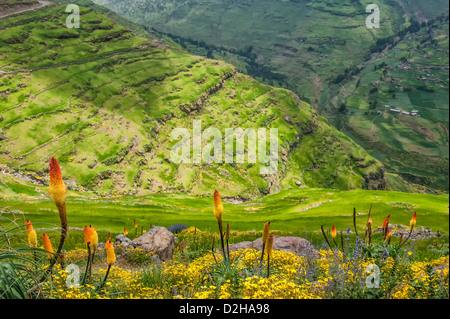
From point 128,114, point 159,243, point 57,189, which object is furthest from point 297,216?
point 128,114

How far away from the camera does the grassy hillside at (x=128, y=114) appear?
307 ft

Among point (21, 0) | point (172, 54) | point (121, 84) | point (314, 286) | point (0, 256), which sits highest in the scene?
point (21, 0)

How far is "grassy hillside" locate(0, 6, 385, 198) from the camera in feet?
307

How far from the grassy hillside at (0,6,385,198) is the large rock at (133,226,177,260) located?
74.3 meters

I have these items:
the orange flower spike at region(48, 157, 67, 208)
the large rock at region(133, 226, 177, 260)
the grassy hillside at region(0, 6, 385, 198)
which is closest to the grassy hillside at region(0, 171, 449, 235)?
the large rock at region(133, 226, 177, 260)

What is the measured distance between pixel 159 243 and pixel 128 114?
4824 inches

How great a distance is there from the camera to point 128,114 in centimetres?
12794

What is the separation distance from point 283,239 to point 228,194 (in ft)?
311

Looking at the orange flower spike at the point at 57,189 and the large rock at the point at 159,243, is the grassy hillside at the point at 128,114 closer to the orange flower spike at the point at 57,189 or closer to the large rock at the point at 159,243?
the large rock at the point at 159,243

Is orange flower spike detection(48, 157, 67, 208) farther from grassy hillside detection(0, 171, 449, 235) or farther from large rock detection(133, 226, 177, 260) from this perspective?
grassy hillside detection(0, 171, 449, 235)

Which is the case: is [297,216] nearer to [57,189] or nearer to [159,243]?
[159,243]

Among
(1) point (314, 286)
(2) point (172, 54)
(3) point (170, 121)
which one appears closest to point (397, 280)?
(1) point (314, 286)

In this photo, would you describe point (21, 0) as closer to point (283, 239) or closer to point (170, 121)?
point (170, 121)

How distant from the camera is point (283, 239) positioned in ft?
50.6
